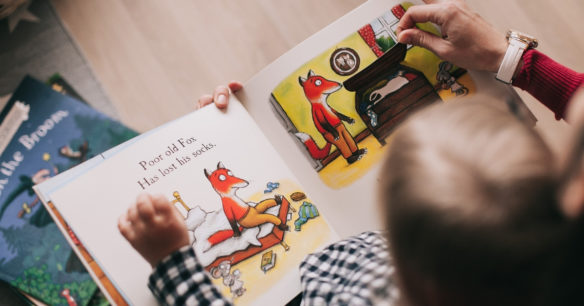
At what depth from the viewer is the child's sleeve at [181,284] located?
1.43 ft

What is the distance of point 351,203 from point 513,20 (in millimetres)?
419

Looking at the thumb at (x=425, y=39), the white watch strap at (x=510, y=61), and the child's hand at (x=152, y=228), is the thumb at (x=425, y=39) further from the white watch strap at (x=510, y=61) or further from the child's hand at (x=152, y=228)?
the child's hand at (x=152, y=228)

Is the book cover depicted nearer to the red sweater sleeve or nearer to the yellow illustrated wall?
the yellow illustrated wall

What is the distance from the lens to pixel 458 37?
0.54 metres

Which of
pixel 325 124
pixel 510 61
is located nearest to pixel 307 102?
pixel 325 124

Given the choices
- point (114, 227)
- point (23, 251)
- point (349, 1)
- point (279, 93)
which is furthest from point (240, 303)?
point (349, 1)

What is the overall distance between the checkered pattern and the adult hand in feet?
0.92

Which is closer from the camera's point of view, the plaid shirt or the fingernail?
the plaid shirt

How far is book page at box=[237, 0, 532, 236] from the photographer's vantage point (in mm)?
544

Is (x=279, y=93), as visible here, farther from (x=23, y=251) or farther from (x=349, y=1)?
(x=23, y=251)

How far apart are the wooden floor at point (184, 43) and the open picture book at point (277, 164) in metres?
0.12

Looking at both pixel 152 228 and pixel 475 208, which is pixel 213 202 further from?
pixel 475 208

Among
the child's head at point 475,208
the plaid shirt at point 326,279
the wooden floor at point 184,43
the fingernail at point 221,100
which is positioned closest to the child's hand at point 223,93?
the fingernail at point 221,100

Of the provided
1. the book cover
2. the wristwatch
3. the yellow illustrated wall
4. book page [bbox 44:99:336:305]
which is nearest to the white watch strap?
the wristwatch
